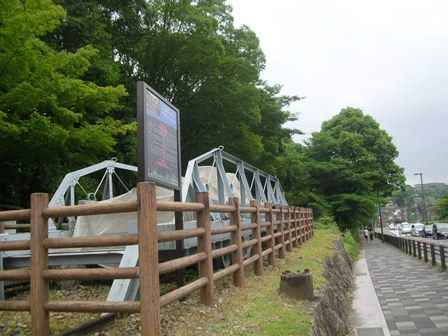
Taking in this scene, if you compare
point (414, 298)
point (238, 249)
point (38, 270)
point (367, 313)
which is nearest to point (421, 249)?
point (414, 298)

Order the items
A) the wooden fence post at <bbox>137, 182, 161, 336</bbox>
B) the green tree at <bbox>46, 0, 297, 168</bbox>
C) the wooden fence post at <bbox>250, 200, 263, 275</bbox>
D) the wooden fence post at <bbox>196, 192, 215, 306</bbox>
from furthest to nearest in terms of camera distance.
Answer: the green tree at <bbox>46, 0, 297, 168</bbox> → the wooden fence post at <bbox>250, 200, 263, 275</bbox> → the wooden fence post at <bbox>196, 192, 215, 306</bbox> → the wooden fence post at <bbox>137, 182, 161, 336</bbox>

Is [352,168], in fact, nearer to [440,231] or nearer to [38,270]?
[440,231]

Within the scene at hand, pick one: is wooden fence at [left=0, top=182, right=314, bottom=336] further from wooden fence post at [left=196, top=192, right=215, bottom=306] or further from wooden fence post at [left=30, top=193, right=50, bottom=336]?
wooden fence post at [left=196, top=192, right=215, bottom=306]

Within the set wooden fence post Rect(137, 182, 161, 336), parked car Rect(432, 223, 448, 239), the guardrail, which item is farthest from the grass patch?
parked car Rect(432, 223, 448, 239)

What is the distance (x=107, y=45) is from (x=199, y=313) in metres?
16.3

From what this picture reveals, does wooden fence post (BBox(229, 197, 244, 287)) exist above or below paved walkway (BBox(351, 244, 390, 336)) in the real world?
above

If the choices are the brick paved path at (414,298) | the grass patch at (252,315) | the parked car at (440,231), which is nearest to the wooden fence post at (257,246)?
the grass patch at (252,315)

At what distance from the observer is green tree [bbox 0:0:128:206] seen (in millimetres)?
10648

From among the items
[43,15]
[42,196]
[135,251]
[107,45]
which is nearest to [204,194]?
[135,251]

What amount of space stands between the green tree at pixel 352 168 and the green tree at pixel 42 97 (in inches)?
940

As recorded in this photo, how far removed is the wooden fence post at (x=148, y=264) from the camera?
147 inches

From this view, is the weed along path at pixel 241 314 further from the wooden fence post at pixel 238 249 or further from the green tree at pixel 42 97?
the green tree at pixel 42 97

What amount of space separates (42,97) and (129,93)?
33.3 feet

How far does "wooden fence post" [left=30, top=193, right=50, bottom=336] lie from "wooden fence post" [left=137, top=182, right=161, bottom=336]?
1010mm
